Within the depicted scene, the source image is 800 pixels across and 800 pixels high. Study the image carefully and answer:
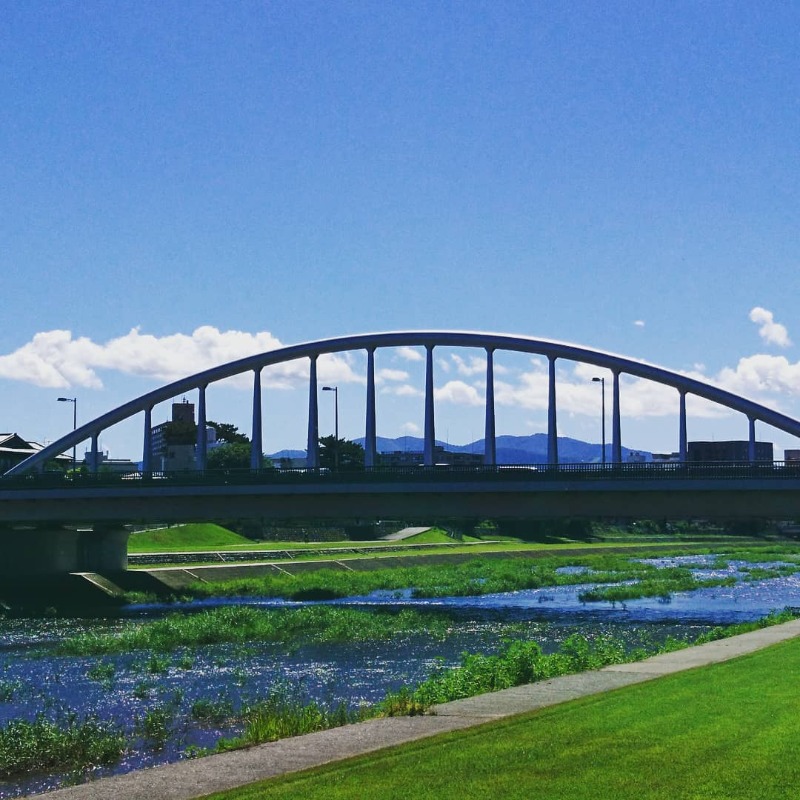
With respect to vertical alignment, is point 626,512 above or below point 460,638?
above

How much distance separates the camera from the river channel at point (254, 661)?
83.4 feet

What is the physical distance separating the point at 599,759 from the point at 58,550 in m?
60.9

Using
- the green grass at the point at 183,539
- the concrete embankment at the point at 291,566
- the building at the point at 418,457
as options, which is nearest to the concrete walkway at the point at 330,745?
the concrete embankment at the point at 291,566

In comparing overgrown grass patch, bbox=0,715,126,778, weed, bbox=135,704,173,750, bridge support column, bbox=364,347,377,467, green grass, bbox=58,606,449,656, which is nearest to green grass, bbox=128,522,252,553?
bridge support column, bbox=364,347,377,467

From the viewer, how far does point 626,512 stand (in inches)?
2183

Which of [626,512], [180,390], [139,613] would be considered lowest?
[139,613]

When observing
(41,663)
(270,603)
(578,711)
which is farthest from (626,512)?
(578,711)

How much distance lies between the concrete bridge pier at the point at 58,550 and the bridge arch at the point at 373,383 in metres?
7.61

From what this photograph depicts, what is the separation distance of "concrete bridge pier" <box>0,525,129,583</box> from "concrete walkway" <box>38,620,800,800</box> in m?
51.6

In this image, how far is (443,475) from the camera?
5788cm

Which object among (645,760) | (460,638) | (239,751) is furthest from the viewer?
(460,638)

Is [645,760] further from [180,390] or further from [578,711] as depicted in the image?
[180,390]

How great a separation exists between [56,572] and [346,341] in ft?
76.9

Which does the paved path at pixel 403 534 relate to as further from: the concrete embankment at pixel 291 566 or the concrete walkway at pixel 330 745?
the concrete walkway at pixel 330 745
